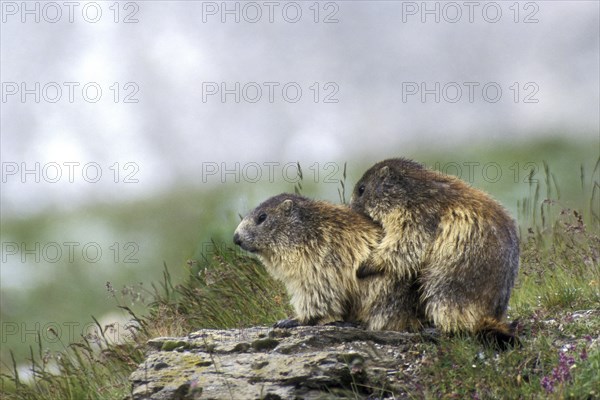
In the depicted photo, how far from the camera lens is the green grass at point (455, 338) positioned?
8.44 metres

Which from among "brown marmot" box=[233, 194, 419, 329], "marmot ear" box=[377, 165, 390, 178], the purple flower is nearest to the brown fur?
"brown marmot" box=[233, 194, 419, 329]

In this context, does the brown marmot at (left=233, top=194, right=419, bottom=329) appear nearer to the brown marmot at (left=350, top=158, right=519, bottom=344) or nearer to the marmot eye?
the marmot eye

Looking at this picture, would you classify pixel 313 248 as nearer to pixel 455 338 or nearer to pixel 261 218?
pixel 261 218

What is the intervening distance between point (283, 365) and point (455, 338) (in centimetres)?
158

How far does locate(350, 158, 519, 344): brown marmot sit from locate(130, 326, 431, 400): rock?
1.69 feet

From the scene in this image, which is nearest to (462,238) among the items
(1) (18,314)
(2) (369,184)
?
(2) (369,184)

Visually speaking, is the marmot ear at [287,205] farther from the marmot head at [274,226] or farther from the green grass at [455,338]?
the green grass at [455,338]

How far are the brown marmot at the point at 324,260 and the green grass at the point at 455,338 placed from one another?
701mm

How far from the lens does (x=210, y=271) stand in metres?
12.2

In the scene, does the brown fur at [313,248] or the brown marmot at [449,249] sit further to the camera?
the brown fur at [313,248]

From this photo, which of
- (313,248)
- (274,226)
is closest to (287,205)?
(274,226)

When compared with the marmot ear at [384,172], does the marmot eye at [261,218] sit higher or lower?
lower

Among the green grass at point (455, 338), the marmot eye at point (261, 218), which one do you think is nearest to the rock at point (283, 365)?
the green grass at point (455, 338)

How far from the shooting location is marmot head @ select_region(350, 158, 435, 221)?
32.3 feet
